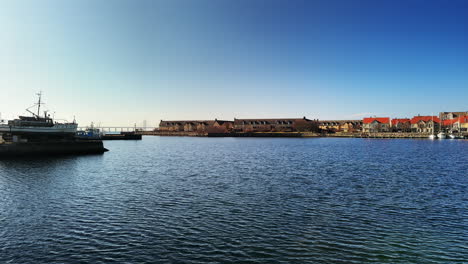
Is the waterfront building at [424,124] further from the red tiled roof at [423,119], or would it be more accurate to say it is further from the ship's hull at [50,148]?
the ship's hull at [50,148]

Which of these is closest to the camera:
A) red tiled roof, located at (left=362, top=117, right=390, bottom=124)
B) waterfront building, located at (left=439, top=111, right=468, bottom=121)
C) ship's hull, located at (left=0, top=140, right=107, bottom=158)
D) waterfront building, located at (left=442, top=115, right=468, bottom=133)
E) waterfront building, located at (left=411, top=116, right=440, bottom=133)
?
ship's hull, located at (left=0, top=140, right=107, bottom=158)

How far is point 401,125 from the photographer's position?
18100cm

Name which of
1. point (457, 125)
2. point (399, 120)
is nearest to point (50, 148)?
point (457, 125)

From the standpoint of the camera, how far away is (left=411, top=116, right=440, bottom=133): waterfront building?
167 metres

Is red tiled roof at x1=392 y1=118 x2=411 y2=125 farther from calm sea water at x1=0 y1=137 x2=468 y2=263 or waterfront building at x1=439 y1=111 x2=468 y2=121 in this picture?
calm sea water at x1=0 y1=137 x2=468 y2=263

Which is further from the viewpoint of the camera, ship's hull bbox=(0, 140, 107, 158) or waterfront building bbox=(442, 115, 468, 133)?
waterfront building bbox=(442, 115, 468, 133)

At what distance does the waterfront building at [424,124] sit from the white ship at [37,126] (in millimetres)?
Answer: 174095

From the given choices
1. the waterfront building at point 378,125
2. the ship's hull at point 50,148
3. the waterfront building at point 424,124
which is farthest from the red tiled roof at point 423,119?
the ship's hull at point 50,148

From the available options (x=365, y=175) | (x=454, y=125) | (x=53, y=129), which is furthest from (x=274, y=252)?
(x=454, y=125)

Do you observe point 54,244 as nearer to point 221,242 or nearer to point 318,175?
point 221,242

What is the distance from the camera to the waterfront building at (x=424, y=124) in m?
167

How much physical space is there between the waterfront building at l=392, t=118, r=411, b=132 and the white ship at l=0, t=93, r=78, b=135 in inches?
7077

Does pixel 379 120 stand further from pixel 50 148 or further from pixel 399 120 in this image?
pixel 50 148

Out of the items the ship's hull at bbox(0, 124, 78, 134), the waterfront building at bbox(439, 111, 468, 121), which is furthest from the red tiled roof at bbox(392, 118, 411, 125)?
the ship's hull at bbox(0, 124, 78, 134)
